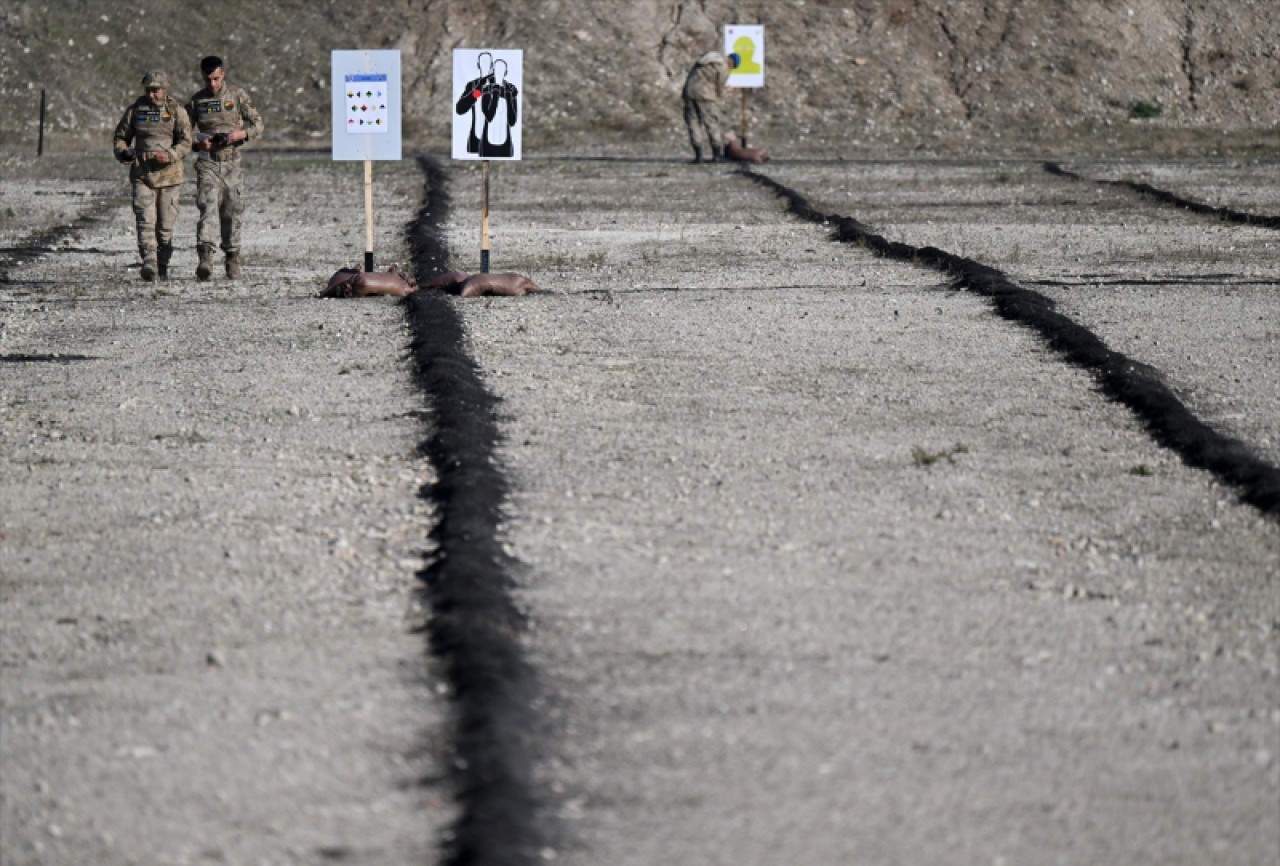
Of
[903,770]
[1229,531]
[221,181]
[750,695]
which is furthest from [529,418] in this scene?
[221,181]

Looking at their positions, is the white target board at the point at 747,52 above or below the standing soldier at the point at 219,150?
above

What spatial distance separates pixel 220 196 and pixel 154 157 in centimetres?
59

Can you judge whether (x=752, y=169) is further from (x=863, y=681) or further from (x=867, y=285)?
(x=863, y=681)

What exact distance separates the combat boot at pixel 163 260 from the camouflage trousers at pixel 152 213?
33 millimetres

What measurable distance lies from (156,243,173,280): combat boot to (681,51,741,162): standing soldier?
53.9 ft

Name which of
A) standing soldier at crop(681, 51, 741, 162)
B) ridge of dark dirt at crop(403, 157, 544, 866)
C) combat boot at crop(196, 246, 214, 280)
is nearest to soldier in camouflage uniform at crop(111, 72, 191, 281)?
combat boot at crop(196, 246, 214, 280)

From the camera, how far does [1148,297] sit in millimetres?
14305

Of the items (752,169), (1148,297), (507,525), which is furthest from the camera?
(752,169)

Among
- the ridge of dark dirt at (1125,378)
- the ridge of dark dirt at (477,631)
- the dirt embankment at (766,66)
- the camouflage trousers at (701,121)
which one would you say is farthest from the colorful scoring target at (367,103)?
the dirt embankment at (766,66)

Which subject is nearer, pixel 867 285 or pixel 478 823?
pixel 478 823

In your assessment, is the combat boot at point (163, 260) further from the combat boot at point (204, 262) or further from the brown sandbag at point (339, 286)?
the brown sandbag at point (339, 286)

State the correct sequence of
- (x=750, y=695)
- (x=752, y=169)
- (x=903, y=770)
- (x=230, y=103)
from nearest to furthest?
(x=903, y=770)
(x=750, y=695)
(x=230, y=103)
(x=752, y=169)

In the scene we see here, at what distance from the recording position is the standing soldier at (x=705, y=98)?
103 feet

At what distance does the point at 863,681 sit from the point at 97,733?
2246mm
